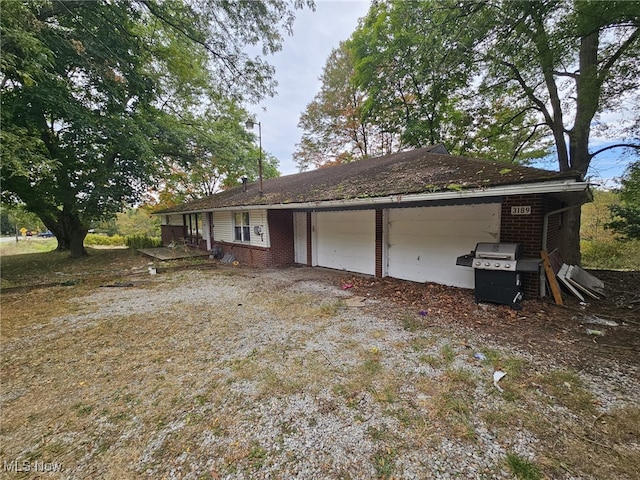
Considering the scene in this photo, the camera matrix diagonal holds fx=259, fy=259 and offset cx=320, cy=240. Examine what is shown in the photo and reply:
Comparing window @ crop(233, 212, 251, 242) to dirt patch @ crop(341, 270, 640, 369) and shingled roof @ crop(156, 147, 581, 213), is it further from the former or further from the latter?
dirt patch @ crop(341, 270, 640, 369)

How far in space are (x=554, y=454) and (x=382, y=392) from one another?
1.33 meters

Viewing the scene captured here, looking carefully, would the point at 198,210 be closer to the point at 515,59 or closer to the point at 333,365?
the point at 333,365

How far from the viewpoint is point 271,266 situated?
31.6ft

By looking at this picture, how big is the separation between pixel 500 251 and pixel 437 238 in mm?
1783

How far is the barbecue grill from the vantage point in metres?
4.59

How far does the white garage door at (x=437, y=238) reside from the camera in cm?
574

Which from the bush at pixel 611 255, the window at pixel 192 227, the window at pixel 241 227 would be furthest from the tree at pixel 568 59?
the window at pixel 192 227

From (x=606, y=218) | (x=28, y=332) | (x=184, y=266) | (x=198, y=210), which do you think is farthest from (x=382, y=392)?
(x=606, y=218)

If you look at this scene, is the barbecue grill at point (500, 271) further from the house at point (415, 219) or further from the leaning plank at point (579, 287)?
the leaning plank at point (579, 287)

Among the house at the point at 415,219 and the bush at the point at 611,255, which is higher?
the house at the point at 415,219

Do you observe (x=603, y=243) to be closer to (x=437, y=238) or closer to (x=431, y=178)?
(x=437, y=238)

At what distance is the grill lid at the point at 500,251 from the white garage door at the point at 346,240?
3.19 m

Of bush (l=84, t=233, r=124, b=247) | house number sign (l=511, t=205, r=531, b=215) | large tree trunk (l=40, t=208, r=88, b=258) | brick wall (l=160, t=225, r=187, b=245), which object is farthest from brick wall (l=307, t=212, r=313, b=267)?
bush (l=84, t=233, r=124, b=247)

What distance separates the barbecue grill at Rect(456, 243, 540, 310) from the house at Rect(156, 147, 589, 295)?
56 centimetres
